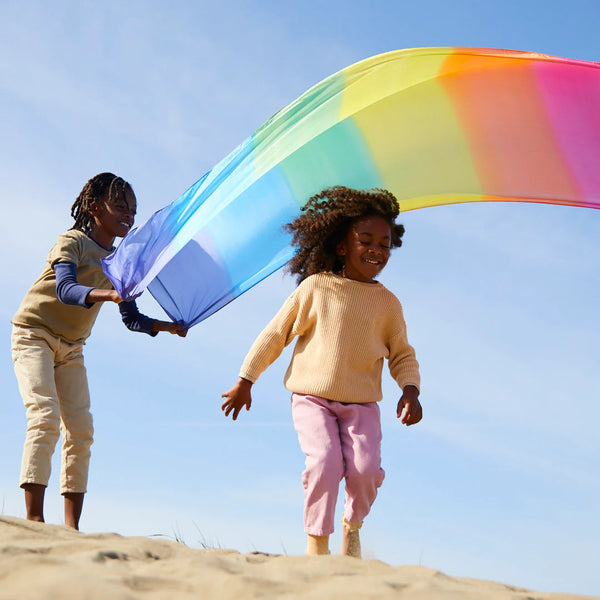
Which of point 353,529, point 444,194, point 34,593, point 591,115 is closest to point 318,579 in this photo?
point 34,593

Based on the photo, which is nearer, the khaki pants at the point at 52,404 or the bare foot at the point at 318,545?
the bare foot at the point at 318,545

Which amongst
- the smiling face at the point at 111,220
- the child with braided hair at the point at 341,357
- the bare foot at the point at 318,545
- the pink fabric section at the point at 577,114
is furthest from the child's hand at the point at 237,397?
the pink fabric section at the point at 577,114

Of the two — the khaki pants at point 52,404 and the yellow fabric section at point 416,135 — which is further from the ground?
the yellow fabric section at point 416,135

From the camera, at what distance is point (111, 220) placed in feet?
18.1

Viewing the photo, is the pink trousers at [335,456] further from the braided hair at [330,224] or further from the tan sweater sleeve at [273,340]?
the braided hair at [330,224]

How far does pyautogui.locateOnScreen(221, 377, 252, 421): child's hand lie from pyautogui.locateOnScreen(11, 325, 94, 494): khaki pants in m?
1.36

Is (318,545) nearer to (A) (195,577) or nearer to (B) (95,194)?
(A) (195,577)

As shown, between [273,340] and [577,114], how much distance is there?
10.5 feet

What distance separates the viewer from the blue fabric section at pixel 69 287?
489cm

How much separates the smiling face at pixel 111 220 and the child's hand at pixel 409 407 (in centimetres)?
246

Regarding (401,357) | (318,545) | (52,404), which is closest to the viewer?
(318,545)

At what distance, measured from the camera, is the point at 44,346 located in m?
5.14

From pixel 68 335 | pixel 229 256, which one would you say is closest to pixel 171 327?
pixel 229 256

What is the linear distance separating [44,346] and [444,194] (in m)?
3.08
